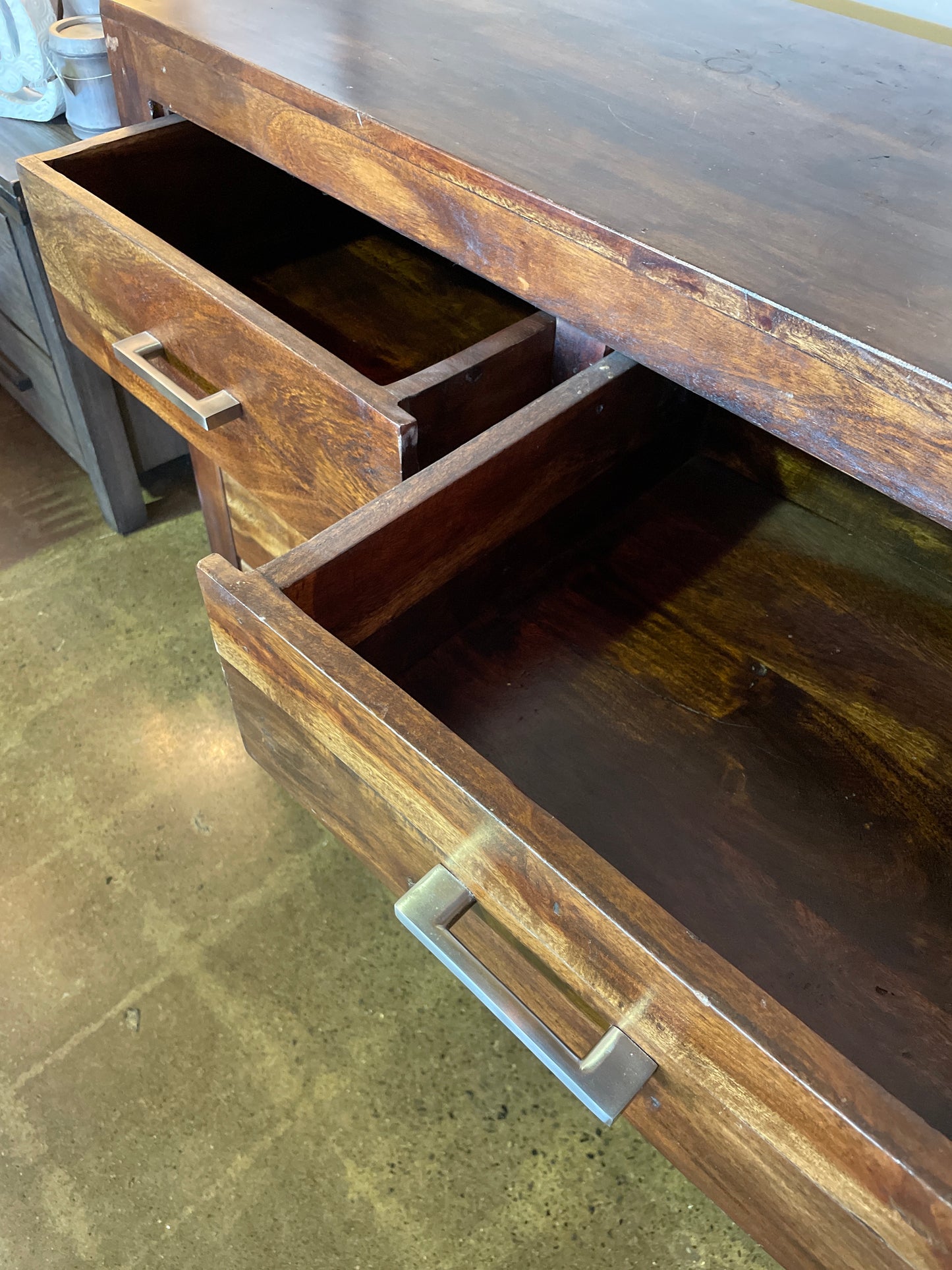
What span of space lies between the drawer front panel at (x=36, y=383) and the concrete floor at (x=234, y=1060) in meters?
0.41

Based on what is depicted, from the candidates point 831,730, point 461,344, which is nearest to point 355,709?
point 831,730

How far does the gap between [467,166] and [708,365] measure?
8.4 inches

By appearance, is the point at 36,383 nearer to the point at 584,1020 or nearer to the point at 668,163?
the point at 668,163

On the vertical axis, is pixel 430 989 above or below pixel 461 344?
below

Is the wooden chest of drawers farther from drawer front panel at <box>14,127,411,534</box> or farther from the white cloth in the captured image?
the white cloth

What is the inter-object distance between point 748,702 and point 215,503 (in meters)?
0.68

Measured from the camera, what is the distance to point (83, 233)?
82 cm

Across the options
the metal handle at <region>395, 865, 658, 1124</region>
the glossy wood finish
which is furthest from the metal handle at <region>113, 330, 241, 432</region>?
the metal handle at <region>395, 865, 658, 1124</region>

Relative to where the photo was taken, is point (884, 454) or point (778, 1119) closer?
point (778, 1119)

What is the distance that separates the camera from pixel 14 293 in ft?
3.99

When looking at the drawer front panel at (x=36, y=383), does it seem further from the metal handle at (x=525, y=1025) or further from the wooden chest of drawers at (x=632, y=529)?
the metal handle at (x=525, y=1025)

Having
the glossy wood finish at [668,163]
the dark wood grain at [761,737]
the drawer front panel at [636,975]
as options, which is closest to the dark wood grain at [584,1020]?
the drawer front panel at [636,975]

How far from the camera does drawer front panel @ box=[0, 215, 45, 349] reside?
1.13 metres

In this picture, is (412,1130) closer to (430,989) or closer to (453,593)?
(430,989)
